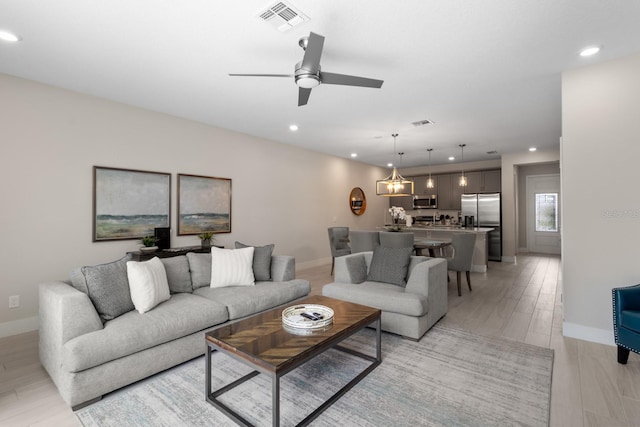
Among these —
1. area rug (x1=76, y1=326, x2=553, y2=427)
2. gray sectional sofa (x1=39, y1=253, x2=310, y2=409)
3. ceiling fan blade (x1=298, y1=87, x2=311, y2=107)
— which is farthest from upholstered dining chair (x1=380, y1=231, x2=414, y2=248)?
ceiling fan blade (x1=298, y1=87, x2=311, y2=107)

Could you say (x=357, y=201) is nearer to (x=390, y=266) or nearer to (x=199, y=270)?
(x=390, y=266)

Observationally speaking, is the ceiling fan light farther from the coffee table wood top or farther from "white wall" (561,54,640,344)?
"white wall" (561,54,640,344)

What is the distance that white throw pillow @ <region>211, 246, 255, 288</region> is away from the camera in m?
3.32

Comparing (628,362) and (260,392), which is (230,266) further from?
(628,362)

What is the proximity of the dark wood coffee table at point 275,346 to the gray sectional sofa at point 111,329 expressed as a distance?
0.53 meters

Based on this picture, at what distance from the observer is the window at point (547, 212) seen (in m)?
8.65

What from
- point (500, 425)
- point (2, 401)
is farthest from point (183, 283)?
point (500, 425)

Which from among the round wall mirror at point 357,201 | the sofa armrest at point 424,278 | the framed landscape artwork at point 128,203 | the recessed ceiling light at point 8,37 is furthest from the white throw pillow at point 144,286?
the round wall mirror at point 357,201

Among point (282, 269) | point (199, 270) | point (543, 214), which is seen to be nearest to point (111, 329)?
point (199, 270)

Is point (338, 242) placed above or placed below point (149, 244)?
below

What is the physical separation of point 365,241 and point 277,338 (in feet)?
10.6

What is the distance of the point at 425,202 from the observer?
923cm

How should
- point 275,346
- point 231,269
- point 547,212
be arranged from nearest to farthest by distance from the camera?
point 275,346, point 231,269, point 547,212

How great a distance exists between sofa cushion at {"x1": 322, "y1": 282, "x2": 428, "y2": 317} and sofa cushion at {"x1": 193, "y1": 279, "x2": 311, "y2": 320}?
462 mm
